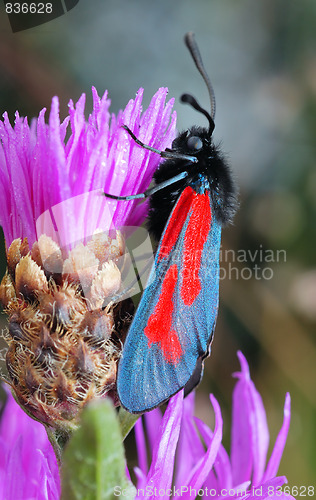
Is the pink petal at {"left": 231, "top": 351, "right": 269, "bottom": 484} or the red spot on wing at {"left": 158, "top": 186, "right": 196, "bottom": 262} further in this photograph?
the pink petal at {"left": 231, "top": 351, "right": 269, "bottom": 484}

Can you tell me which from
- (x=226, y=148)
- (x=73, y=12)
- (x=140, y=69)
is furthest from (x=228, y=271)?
(x=73, y=12)

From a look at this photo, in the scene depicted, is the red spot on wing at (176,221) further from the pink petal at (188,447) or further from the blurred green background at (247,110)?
the blurred green background at (247,110)

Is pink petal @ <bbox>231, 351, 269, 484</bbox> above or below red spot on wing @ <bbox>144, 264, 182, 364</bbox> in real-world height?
below

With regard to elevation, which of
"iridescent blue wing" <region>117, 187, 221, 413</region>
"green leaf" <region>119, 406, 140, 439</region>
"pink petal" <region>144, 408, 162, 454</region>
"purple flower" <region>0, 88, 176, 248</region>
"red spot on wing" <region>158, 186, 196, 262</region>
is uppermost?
"purple flower" <region>0, 88, 176, 248</region>

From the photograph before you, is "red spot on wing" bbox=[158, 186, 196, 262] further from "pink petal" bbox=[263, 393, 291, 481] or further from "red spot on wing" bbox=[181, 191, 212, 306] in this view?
"pink petal" bbox=[263, 393, 291, 481]
